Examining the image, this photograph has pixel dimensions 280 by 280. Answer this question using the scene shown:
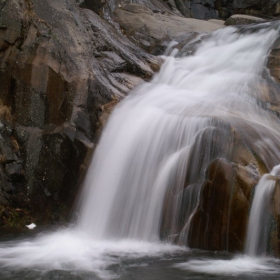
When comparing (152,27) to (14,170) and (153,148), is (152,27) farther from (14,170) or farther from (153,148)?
(14,170)

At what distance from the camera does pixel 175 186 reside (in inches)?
270

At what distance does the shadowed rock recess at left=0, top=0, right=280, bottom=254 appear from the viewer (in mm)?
Answer: 6324

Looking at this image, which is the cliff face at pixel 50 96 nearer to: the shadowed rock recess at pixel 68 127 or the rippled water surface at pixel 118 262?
the shadowed rock recess at pixel 68 127

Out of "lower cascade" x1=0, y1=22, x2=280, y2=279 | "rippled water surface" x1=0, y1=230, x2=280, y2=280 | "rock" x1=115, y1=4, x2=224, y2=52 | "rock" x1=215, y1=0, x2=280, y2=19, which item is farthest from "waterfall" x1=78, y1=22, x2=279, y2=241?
"rock" x1=215, y1=0, x2=280, y2=19

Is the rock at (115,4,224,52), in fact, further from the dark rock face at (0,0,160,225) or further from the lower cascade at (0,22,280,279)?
the lower cascade at (0,22,280,279)

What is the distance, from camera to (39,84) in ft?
27.6

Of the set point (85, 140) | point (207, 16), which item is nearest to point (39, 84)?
point (85, 140)

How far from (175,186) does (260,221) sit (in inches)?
59.4

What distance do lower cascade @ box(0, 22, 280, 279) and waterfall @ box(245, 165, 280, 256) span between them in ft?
0.04

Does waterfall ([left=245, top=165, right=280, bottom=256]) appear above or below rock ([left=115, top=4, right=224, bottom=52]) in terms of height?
below

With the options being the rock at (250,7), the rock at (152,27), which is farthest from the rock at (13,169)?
the rock at (250,7)

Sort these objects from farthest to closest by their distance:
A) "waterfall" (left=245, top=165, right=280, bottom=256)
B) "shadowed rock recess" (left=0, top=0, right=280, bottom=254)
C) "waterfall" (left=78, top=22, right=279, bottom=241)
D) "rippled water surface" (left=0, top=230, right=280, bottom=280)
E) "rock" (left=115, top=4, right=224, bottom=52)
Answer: "rock" (left=115, top=4, right=224, bottom=52) → "waterfall" (left=78, top=22, right=279, bottom=241) → "shadowed rock recess" (left=0, top=0, right=280, bottom=254) → "waterfall" (left=245, top=165, right=280, bottom=256) → "rippled water surface" (left=0, top=230, right=280, bottom=280)

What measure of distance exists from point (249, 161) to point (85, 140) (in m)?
3.14

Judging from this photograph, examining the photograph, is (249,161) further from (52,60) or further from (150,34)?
(150,34)
